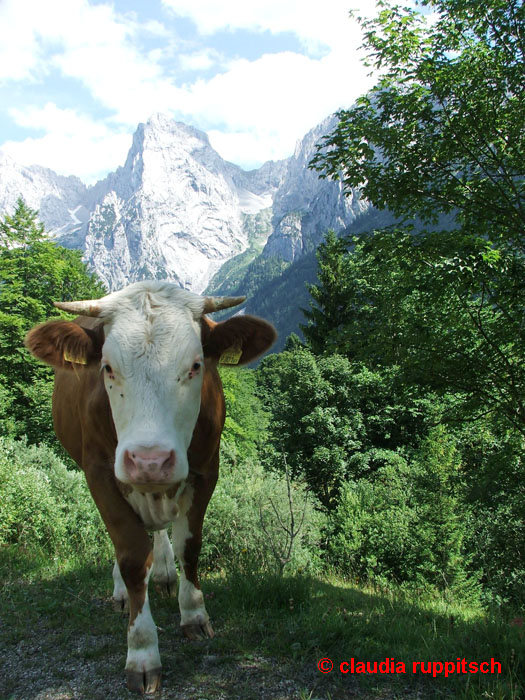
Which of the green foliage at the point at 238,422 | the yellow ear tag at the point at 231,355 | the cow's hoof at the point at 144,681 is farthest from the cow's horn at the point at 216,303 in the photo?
the green foliage at the point at 238,422

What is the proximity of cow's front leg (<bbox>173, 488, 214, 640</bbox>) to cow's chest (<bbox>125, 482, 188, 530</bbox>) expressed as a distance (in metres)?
0.21

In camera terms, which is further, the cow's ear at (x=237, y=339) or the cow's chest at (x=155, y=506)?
the cow's ear at (x=237, y=339)

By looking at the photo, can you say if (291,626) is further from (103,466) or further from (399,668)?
(103,466)

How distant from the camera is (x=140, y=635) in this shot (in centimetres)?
315

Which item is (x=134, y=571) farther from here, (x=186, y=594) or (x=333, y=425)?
(x=333, y=425)

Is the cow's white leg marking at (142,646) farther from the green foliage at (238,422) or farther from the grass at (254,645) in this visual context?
the green foliage at (238,422)

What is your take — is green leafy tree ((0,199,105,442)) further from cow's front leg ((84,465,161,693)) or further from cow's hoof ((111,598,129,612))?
cow's front leg ((84,465,161,693))

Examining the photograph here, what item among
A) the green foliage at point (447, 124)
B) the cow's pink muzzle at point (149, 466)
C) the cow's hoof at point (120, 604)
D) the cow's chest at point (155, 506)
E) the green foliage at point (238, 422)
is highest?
the green foliage at point (447, 124)

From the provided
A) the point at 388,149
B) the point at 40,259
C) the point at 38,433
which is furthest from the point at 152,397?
the point at 40,259

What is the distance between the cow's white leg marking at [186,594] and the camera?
3.74 metres

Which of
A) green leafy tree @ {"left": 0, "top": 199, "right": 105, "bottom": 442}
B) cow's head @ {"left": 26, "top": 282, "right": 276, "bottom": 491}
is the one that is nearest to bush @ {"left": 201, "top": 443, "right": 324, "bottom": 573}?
cow's head @ {"left": 26, "top": 282, "right": 276, "bottom": 491}

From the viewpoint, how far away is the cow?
2855 mm

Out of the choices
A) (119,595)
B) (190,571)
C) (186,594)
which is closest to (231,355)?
(190,571)

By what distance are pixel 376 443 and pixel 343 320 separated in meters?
13.0
